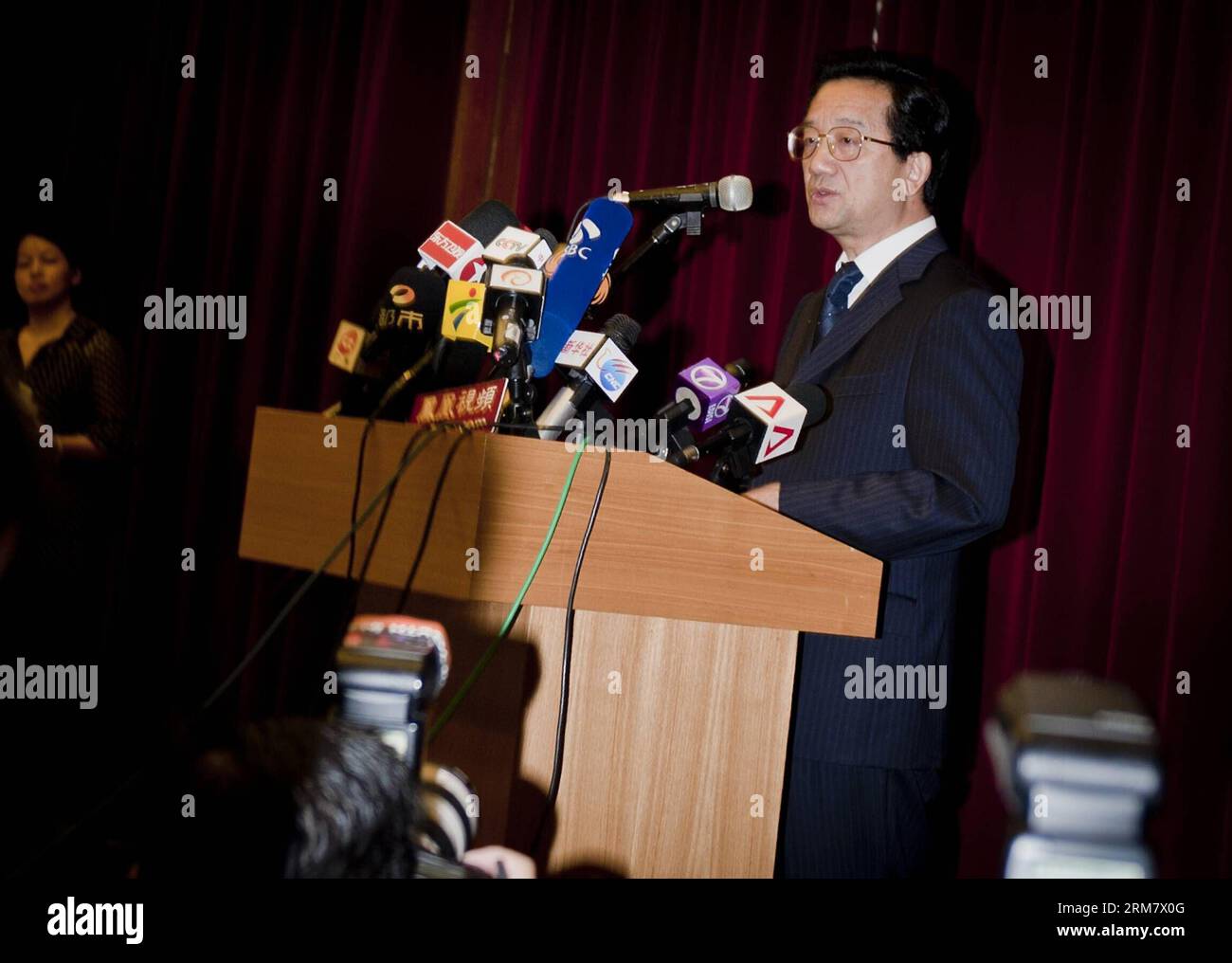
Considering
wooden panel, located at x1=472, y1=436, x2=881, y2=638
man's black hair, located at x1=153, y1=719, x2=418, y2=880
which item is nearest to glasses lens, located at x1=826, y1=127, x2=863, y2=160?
wooden panel, located at x1=472, y1=436, x2=881, y2=638

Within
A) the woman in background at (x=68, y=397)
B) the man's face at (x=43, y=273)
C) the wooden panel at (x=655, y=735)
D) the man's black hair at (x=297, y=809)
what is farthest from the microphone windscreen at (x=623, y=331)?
the man's face at (x=43, y=273)

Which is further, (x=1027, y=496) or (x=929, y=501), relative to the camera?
→ (x=1027, y=496)

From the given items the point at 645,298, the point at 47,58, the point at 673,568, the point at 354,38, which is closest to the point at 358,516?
the point at 673,568

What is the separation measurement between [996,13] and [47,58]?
11.1ft

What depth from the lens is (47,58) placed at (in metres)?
4.22

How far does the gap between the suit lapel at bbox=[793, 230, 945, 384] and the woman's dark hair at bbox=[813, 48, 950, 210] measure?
0.25m

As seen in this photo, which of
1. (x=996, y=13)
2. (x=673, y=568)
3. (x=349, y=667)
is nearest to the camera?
(x=349, y=667)

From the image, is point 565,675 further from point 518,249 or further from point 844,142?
point 844,142

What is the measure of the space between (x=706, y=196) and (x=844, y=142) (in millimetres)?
410

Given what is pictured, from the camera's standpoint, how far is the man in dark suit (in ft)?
5.05

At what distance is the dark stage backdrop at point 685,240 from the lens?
94.0 inches

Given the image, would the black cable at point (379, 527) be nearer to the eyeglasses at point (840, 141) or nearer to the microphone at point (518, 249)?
the microphone at point (518, 249)

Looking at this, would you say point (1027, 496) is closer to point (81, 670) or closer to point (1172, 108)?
point (1172, 108)

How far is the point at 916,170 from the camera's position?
2.02 m
